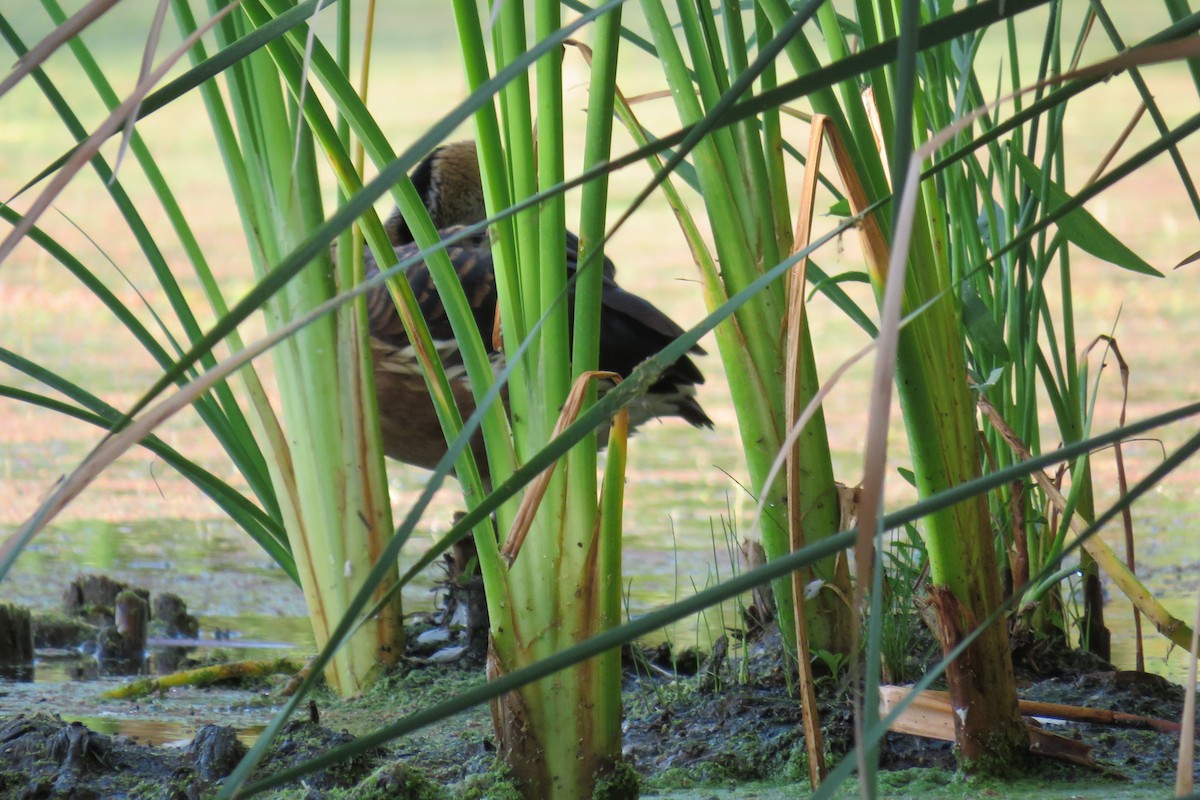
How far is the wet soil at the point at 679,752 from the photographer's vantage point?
1234 mm

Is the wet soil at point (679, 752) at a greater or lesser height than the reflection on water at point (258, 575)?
lesser

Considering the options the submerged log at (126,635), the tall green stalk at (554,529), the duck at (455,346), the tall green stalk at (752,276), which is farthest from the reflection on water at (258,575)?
the tall green stalk at (554,529)

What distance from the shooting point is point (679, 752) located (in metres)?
1.40

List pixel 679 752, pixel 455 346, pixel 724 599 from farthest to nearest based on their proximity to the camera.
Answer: pixel 455 346, pixel 679 752, pixel 724 599

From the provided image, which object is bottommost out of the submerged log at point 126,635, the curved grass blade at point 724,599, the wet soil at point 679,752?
the wet soil at point 679,752

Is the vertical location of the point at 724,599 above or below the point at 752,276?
below

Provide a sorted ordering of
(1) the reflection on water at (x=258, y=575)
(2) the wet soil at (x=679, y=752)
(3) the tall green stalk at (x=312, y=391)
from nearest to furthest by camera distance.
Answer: (2) the wet soil at (x=679, y=752)
(3) the tall green stalk at (x=312, y=391)
(1) the reflection on water at (x=258, y=575)

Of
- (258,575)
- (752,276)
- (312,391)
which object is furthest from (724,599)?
(258,575)

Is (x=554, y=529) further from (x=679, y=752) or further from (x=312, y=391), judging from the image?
(x=312, y=391)

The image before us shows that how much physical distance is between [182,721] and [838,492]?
0.87 m

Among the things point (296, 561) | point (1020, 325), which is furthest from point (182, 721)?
point (1020, 325)

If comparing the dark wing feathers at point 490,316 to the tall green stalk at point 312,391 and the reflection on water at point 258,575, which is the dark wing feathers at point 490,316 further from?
the tall green stalk at point 312,391

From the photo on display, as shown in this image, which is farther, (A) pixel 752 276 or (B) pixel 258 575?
(B) pixel 258 575

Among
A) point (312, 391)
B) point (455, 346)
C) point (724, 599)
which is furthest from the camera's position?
point (455, 346)
